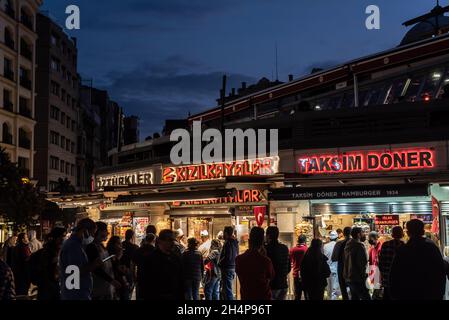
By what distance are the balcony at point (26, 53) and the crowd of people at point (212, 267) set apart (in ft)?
145

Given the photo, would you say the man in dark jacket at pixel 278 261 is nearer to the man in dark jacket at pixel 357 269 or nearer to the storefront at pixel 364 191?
the man in dark jacket at pixel 357 269

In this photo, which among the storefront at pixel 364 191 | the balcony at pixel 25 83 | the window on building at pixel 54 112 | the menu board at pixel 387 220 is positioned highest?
the balcony at pixel 25 83

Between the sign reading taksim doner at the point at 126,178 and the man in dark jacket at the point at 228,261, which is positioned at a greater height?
the sign reading taksim doner at the point at 126,178

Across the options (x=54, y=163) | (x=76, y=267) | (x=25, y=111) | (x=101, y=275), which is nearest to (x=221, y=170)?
(x=101, y=275)

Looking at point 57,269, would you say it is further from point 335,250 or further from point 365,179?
point 365,179

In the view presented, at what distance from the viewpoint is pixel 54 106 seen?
64.9 meters

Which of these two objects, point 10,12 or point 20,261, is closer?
point 20,261

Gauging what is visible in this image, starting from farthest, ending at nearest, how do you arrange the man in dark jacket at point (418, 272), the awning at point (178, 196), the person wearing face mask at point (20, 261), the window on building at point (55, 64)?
the window on building at point (55, 64) → the awning at point (178, 196) → the person wearing face mask at point (20, 261) → the man in dark jacket at point (418, 272)

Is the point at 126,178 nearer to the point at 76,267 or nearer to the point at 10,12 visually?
the point at 76,267

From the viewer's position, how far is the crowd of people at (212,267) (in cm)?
681

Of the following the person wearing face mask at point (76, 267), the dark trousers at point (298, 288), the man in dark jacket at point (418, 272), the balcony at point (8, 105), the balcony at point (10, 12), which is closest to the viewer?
the man in dark jacket at point (418, 272)

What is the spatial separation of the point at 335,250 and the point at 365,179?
3382 millimetres

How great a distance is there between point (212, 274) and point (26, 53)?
4655 cm

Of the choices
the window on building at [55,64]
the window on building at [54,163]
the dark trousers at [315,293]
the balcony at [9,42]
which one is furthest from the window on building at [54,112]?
the dark trousers at [315,293]
